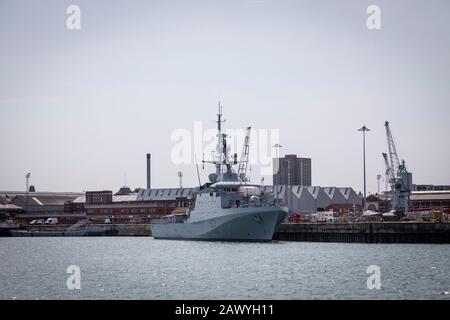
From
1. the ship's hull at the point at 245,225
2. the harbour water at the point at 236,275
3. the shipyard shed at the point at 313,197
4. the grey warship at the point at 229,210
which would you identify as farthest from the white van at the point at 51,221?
the harbour water at the point at 236,275

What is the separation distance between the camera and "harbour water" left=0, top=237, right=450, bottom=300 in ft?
144

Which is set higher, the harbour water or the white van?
the harbour water

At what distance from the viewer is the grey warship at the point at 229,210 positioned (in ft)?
302

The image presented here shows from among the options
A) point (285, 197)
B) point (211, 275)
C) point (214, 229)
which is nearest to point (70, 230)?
point (285, 197)

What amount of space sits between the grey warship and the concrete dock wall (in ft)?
38.9

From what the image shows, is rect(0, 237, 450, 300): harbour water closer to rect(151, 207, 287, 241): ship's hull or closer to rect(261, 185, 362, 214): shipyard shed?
rect(151, 207, 287, 241): ship's hull

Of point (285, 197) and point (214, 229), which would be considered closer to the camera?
Result: point (214, 229)

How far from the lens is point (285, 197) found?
577 feet

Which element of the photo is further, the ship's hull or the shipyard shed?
the shipyard shed

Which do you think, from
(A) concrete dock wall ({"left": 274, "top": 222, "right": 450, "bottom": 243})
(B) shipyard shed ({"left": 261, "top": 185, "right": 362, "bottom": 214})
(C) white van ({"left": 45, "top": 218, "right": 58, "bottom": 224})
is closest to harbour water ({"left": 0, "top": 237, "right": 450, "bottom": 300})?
(A) concrete dock wall ({"left": 274, "top": 222, "right": 450, "bottom": 243})

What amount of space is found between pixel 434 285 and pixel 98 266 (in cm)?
2866

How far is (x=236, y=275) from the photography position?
5409 centimetres

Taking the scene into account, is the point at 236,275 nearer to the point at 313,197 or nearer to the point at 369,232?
the point at 369,232
